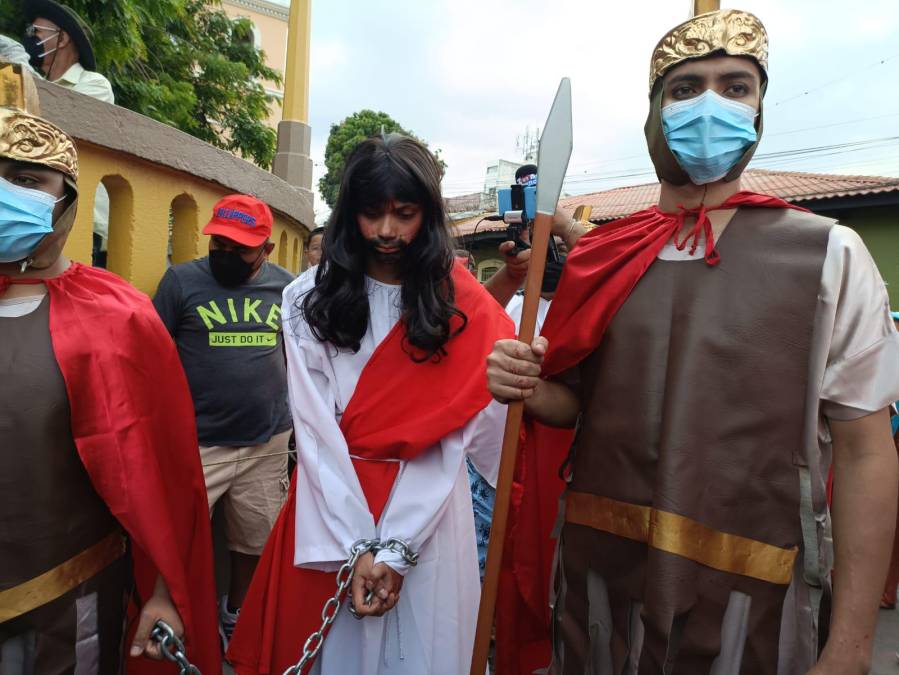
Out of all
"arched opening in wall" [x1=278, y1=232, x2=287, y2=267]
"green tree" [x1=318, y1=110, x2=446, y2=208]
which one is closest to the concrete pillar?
"arched opening in wall" [x1=278, y1=232, x2=287, y2=267]

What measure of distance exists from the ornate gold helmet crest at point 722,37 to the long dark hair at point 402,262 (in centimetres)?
92

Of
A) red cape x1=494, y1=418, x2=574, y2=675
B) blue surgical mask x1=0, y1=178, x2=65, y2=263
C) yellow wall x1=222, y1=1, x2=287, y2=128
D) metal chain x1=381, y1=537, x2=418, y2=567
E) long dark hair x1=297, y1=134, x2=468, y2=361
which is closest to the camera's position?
blue surgical mask x1=0, y1=178, x2=65, y2=263

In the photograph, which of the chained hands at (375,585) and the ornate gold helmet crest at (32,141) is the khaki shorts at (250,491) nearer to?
the chained hands at (375,585)

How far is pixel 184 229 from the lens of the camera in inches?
174

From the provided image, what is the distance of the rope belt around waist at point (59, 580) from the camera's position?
1783 millimetres

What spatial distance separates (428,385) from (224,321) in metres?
1.90

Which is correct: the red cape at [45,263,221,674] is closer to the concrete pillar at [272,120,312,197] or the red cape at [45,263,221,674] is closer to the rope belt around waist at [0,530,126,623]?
the rope belt around waist at [0,530,126,623]

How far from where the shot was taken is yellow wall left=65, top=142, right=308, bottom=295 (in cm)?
343

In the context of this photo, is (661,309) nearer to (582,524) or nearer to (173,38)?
(582,524)

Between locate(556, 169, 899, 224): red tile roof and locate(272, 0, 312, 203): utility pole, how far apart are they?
17.9 ft

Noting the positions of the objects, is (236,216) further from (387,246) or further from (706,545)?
(706,545)

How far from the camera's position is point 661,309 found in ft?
5.68

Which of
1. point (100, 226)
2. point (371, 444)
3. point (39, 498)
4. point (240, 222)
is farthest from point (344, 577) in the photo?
point (100, 226)

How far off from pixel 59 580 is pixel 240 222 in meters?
2.29
